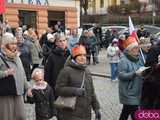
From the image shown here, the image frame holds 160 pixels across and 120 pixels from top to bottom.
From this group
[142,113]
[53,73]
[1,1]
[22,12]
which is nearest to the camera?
[142,113]

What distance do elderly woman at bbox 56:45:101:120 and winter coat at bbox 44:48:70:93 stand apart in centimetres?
237

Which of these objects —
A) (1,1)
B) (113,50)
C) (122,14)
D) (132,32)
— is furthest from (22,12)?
(122,14)

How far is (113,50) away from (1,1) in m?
7.46

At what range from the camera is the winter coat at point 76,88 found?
25.2 ft

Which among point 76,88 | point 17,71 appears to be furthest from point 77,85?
point 17,71

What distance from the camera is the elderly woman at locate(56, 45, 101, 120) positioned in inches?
303

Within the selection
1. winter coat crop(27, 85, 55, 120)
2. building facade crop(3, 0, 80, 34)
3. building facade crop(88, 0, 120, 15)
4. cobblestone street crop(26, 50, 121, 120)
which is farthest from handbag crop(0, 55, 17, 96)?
building facade crop(88, 0, 120, 15)

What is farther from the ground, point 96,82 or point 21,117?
point 21,117

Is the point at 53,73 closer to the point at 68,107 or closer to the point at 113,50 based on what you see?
the point at 68,107

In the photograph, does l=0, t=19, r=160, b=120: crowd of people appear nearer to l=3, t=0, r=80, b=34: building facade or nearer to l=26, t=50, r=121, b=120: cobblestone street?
l=26, t=50, r=121, b=120: cobblestone street

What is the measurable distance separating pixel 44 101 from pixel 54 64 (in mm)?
1126

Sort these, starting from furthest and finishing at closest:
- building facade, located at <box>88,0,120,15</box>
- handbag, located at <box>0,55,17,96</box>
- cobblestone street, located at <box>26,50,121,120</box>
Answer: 1. building facade, located at <box>88,0,120,15</box>
2. cobblestone street, located at <box>26,50,121,120</box>
3. handbag, located at <box>0,55,17,96</box>

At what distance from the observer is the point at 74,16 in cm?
3806

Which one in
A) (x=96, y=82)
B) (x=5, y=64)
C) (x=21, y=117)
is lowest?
(x=96, y=82)
